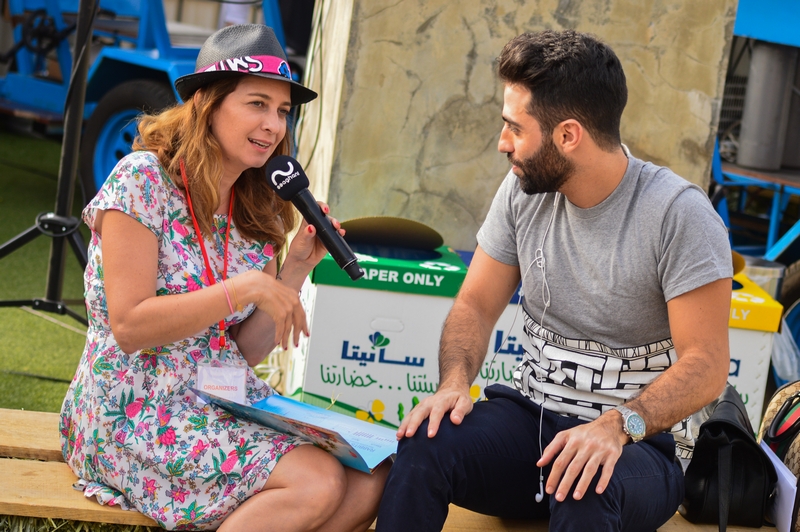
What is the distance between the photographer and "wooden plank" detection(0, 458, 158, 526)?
6.11 ft

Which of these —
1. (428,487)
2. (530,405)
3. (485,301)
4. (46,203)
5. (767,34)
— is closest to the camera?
(428,487)

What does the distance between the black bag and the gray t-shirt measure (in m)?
0.08

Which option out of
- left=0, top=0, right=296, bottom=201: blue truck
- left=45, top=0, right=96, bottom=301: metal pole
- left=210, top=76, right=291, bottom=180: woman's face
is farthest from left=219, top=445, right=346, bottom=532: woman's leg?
left=0, top=0, right=296, bottom=201: blue truck

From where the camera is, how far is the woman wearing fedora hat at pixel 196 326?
1.82 m

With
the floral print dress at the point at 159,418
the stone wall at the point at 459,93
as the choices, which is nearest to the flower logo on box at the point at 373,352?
the stone wall at the point at 459,93

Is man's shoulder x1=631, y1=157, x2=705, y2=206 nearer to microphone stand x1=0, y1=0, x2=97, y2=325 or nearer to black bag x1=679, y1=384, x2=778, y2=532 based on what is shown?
black bag x1=679, y1=384, x2=778, y2=532

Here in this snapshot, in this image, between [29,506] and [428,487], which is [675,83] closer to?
[428,487]

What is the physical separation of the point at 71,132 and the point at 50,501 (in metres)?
1.74

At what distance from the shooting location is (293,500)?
1.82m

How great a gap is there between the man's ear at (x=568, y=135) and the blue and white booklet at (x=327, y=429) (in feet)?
2.68

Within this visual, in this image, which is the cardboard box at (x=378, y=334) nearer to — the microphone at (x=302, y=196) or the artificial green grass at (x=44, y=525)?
the microphone at (x=302, y=196)

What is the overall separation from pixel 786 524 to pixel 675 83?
1.91m

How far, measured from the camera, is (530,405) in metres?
2.05

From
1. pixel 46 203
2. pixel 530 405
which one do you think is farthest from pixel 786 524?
pixel 46 203
